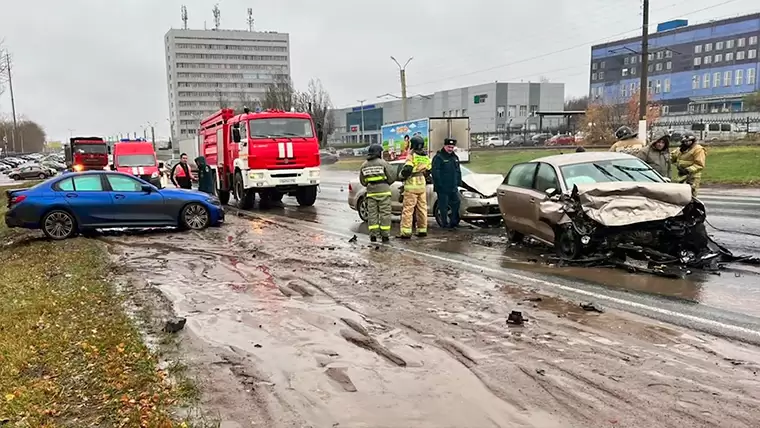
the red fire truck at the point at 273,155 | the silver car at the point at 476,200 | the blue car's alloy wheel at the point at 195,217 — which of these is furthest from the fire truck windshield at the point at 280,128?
the silver car at the point at 476,200

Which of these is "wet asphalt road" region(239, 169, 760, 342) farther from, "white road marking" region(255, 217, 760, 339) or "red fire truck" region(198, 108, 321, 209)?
"red fire truck" region(198, 108, 321, 209)

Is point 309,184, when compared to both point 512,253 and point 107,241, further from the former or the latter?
point 512,253

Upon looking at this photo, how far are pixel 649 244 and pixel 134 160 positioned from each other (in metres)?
22.6

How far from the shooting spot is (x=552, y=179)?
28.6 feet

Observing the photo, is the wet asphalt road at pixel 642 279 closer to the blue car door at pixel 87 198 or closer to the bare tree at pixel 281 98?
the blue car door at pixel 87 198

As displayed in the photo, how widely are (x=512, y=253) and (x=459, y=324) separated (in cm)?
382

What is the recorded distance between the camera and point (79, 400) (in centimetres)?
388

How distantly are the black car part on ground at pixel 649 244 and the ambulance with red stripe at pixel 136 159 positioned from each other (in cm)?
2032

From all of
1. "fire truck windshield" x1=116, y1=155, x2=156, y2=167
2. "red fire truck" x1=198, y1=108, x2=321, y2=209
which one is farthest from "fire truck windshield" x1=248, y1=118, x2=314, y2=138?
"fire truck windshield" x1=116, y1=155, x2=156, y2=167

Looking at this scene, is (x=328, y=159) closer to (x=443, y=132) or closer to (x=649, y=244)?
(x=443, y=132)

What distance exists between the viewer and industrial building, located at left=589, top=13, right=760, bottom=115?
84.5 meters

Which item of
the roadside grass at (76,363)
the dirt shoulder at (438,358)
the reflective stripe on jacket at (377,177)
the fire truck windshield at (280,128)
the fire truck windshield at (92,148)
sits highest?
the fire truck windshield at (280,128)

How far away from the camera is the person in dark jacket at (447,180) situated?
11.4 metres

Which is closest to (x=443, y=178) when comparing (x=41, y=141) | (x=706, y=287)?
(x=706, y=287)
